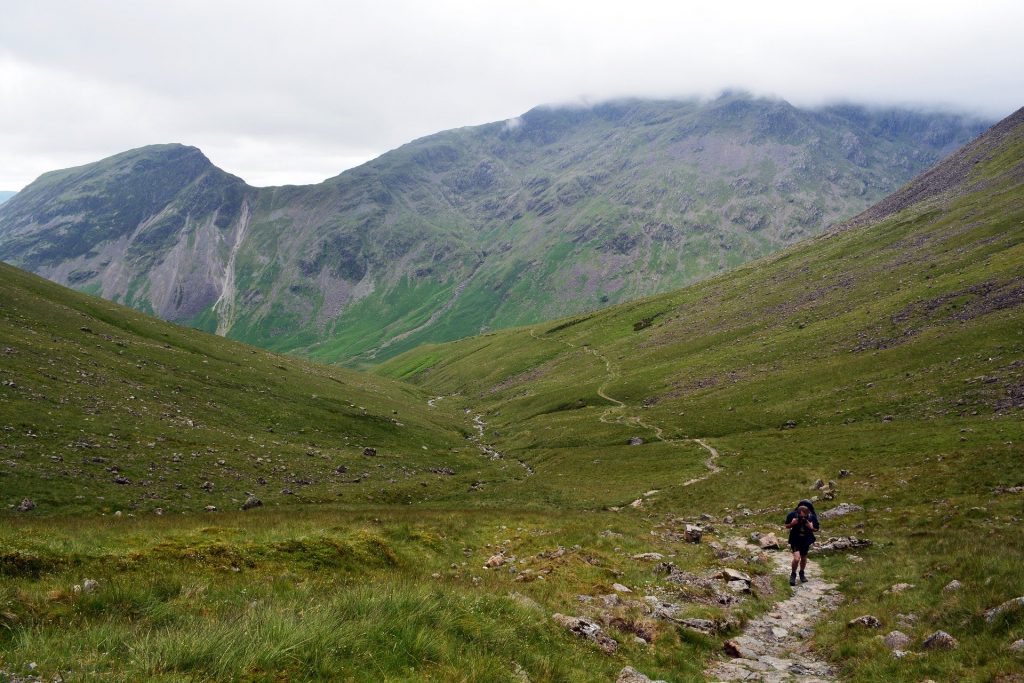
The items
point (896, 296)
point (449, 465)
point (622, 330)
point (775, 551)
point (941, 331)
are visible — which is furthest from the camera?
point (622, 330)

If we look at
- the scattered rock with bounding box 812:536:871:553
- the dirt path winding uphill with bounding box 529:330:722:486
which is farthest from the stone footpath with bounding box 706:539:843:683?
the dirt path winding uphill with bounding box 529:330:722:486

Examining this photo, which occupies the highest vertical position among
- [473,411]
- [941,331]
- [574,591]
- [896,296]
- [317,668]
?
[896,296]

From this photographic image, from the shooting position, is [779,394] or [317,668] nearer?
[317,668]

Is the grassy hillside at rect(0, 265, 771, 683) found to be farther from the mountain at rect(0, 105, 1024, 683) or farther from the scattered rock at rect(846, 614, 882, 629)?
the scattered rock at rect(846, 614, 882, 629)

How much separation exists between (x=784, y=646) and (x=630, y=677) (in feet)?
22.8

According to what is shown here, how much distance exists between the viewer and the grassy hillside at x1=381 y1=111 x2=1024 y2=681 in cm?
1823

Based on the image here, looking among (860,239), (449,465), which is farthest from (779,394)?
(860,239)

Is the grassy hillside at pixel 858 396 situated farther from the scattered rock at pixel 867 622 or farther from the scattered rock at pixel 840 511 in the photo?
the scattered rock at pixel 840 511

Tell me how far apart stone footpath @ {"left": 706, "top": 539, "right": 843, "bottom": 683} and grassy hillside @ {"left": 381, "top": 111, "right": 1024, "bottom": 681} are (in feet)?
2.85

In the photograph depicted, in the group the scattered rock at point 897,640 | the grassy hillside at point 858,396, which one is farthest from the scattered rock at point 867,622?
the scattered rock at point 897,640

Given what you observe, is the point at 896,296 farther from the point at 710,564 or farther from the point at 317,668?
the point at 317,668

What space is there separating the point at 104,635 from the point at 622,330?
14977cm

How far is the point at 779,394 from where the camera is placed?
76.4 metres

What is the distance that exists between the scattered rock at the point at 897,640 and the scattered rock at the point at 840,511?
74.0 feet
